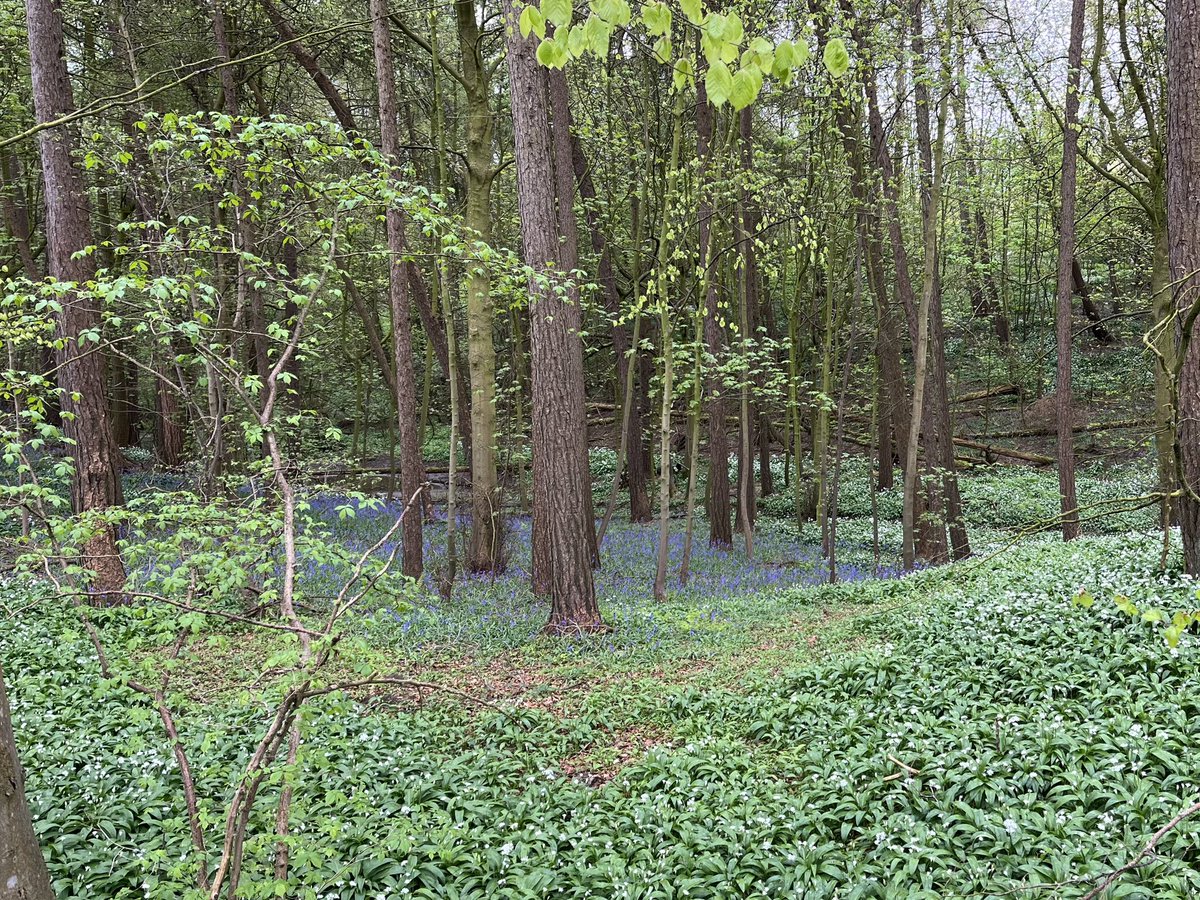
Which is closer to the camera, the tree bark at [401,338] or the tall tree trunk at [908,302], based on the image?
the tree bark at [401,338]

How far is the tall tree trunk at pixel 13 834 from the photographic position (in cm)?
248

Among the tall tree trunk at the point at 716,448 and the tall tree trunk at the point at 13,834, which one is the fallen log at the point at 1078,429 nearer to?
the tall tree trunk at the point at 716,448

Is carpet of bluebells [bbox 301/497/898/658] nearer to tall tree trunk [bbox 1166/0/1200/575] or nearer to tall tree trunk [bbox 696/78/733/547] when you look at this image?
tall tree trunk [bbox 696/78/733/547]

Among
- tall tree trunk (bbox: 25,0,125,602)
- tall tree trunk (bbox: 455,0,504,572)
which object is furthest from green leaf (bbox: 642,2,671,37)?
tall tree trunk (bbox: 455,0,504,572)

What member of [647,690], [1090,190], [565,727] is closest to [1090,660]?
[647,690]

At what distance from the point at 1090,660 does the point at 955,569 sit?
5.45m

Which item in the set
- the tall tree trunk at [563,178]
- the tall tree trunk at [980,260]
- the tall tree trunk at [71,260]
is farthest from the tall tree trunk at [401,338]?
the tall tree trunk at [980,260]

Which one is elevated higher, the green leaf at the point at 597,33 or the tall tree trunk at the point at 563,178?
the tall tree trunk at the point at 563,178

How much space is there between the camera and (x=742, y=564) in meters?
15.6

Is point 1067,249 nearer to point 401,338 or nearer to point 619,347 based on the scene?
point 619,347

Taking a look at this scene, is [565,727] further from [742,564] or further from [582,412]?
[742,564]

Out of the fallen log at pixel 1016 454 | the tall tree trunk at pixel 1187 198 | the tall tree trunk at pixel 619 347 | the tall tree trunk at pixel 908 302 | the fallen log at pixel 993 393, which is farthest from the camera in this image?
the fallen log at pixel 993 393

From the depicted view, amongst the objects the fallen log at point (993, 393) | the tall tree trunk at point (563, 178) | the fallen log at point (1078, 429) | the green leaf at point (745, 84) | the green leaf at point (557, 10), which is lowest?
the fallen log at point (1078, 429)

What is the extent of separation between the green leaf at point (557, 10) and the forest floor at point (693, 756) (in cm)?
261
